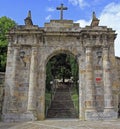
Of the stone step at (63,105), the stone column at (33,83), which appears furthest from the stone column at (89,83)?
the stone step at (63,105)

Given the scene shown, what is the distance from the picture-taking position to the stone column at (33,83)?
1330 centimetres

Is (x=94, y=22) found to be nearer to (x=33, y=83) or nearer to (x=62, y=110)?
(x=33, y=83)

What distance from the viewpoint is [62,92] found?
29531mm

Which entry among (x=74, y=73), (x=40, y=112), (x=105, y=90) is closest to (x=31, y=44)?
(x=40, y=112)

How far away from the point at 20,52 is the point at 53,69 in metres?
20.3

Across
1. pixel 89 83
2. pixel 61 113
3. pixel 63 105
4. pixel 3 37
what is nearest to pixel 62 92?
pixel 63 105

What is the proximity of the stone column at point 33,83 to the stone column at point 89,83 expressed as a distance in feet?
11.1

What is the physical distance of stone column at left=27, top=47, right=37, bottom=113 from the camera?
43.6ft

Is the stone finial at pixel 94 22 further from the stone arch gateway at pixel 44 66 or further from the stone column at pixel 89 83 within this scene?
the stone column at pixel 89 83

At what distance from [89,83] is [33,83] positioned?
3651mm

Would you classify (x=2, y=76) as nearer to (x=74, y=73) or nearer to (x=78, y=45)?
(x=78, y=45)

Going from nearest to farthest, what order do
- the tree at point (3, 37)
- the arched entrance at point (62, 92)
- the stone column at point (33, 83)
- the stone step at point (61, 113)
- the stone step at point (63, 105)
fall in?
the stone column at point (33, 83) < the stone step at point (61, 113) < the arched entrance at point (62, 92) < the stone step at point (63, 105) < the tree at point (3, 37)

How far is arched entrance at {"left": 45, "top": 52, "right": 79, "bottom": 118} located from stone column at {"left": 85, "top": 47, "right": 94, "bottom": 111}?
1.66 meters

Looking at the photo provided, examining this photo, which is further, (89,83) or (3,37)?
(3,37)
